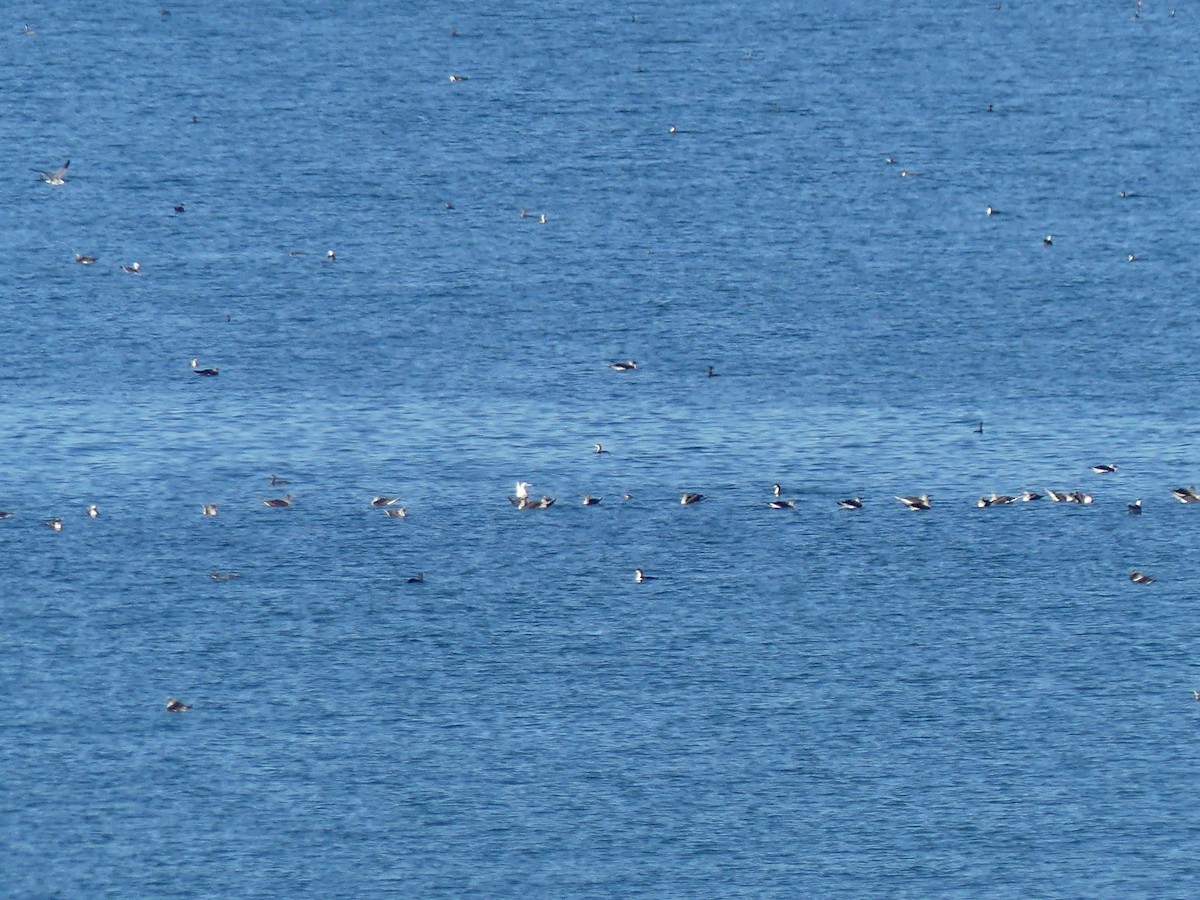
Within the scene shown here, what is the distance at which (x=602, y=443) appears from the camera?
298ft

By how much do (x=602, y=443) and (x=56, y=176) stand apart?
144ft

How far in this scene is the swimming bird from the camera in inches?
4817

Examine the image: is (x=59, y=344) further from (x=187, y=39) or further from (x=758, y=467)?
(x=187, y=39)

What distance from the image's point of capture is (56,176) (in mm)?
122625

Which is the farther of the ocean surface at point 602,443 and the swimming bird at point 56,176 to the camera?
the swimming bird at point 56,176

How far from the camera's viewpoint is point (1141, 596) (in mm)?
76875

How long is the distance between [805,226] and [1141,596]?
4418 cm

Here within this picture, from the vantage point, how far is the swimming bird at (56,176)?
122363 mm

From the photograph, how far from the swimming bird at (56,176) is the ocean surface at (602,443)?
0.43m

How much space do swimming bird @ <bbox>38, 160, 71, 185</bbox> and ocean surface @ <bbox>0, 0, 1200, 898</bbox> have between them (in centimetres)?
43

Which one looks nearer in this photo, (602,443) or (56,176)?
(602,443)

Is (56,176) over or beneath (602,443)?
over

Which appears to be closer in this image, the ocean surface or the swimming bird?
the ocean surface

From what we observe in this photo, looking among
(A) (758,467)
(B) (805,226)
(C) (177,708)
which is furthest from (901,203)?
(C) (177,708)
